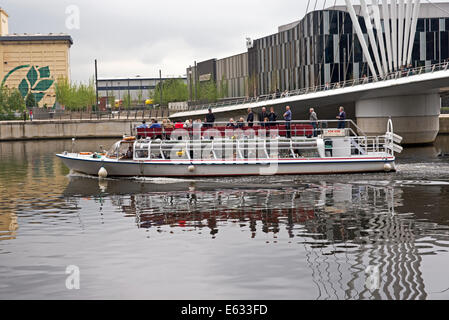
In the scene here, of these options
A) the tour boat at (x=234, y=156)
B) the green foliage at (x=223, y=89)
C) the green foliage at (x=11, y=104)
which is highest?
the green foliage at (x=223, y=89)

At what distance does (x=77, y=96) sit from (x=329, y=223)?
118652mm

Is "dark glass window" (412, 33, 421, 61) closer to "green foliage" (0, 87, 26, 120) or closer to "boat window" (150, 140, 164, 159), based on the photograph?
"boat window" (150, 140, 164, 159)

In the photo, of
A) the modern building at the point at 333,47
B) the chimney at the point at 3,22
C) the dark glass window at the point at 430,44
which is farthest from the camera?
the chimney at the point at 3,22

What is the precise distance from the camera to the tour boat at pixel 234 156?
33.4 meters

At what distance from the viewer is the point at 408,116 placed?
6119cm

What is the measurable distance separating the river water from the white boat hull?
2.02m

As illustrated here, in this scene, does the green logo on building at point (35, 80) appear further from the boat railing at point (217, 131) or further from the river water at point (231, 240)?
the river water at point (231, 240)

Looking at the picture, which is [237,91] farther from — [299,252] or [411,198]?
[299,252]

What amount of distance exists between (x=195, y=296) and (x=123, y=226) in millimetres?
8000

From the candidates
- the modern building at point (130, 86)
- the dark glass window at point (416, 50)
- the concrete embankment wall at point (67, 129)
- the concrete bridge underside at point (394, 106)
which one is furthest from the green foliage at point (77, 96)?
the concrete bridge underside at point (394, 106)

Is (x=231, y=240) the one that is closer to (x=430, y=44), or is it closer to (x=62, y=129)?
(x=430, y=44)

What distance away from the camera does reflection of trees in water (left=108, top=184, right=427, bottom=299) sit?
13648mm

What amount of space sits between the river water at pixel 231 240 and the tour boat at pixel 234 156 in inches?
84.6

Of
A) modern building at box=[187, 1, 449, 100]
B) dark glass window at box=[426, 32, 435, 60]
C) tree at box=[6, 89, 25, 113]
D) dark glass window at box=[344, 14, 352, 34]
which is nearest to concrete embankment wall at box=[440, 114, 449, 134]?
modern building at box=[187, 1, 449, 100]
